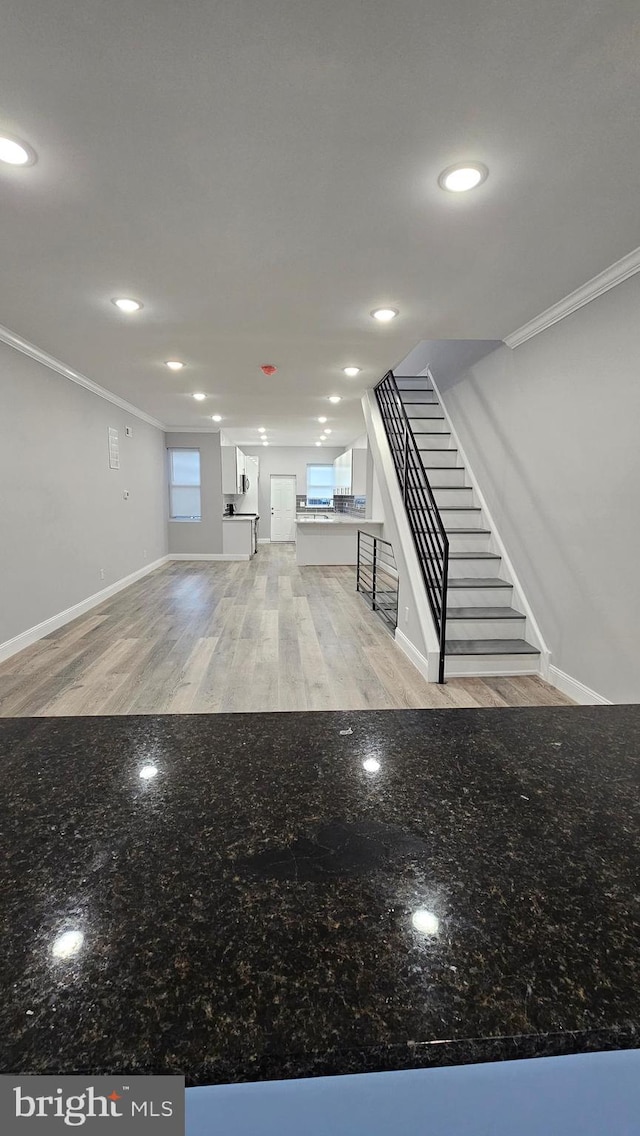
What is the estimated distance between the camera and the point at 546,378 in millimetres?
3637

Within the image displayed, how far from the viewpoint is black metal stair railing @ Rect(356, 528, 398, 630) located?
5.71m

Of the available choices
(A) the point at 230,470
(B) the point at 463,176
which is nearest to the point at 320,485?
(A) the point at 230,470

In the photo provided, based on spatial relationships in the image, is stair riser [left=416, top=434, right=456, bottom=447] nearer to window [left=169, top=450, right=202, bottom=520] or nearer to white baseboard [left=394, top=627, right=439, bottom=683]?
white baseboard [left=394, top=627, right=439, bottom=683]

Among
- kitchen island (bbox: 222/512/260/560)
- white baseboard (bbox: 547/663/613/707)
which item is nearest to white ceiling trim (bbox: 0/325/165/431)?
kitchen island (bbox: 222/512/260/560)

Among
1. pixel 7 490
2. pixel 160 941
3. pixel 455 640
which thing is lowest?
pixel 455 640

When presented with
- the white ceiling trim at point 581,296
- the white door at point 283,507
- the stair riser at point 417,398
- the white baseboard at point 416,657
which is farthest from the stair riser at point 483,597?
the white door at point 283,507

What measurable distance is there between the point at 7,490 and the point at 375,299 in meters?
3.19

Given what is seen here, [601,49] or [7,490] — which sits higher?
[601,49]

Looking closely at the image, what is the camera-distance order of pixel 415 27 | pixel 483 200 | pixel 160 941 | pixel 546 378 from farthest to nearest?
pixel 546 378, pixel 483 200, pixel 415 27, pixel 160 941

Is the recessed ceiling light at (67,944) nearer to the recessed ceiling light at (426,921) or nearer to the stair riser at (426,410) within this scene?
the recessed ceiling light at (426,921)

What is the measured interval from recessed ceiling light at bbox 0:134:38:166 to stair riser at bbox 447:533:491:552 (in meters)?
3.83

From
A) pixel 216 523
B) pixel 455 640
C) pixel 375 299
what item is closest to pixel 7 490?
pixel 375 299

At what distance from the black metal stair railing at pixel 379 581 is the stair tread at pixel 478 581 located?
70cm

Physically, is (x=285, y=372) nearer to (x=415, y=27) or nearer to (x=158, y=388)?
(x=158, y=388)
